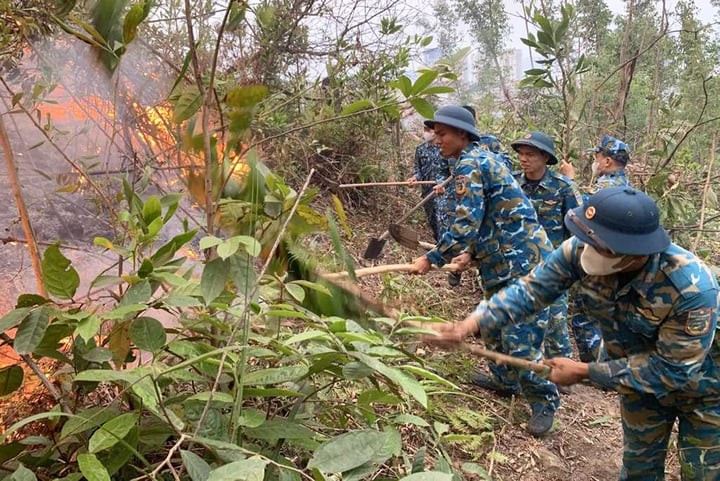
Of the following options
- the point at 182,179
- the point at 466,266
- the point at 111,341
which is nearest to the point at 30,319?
the point at 111,341

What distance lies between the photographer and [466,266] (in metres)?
3.48

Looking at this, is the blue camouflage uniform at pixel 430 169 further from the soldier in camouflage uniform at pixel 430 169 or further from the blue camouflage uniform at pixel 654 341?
the blue camouflage uniform at pixel 654 341

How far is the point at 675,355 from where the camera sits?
204 cm

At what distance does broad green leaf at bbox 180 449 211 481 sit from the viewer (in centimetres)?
99

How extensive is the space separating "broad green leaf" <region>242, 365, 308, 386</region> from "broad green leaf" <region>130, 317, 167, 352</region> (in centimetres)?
20

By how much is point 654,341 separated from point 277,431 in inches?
66.4

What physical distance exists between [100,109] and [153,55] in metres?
0.25

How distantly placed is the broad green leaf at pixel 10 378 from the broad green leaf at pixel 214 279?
0.45 meters

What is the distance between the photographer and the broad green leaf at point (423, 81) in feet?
4.91

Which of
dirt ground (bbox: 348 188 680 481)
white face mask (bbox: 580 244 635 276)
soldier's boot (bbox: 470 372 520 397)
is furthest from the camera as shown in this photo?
soldier's boot (bbox: 470 372 520 397)

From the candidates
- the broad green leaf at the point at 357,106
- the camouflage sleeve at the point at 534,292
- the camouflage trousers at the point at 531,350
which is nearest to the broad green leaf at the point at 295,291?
the broad green leaf at the point at 357,106

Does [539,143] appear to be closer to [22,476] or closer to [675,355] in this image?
[675,355]

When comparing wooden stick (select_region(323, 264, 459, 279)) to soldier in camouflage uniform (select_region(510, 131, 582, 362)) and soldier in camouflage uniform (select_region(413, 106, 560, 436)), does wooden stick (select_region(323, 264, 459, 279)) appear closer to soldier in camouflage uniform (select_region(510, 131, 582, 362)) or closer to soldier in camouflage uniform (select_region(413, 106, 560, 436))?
soldier in camouflage uniform (select_region(413, 106, 560, 436))

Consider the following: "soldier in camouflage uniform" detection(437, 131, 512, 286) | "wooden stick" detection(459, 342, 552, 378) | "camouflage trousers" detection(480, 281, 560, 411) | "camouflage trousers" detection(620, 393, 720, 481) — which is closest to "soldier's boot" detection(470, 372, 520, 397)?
"camouflage trousers" detection(480, 281, 560, 411)
